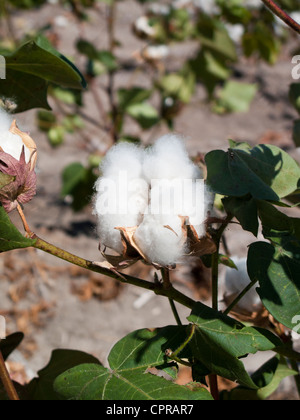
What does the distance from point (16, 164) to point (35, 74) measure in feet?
0.59

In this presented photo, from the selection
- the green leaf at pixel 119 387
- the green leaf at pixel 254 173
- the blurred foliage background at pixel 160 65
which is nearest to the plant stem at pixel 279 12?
the green leaf at pixel 254 173

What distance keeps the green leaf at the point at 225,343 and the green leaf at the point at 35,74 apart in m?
0.33

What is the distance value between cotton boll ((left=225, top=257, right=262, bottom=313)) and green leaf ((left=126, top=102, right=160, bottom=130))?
56.3 inches

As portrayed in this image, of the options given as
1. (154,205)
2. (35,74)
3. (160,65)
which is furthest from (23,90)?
(160,65)

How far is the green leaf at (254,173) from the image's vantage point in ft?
1.84

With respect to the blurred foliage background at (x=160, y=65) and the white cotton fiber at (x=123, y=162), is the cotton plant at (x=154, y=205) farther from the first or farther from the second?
the blurred foliage background at (x=160, y=65)

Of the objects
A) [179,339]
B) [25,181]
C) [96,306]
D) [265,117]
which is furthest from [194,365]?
[265,117]

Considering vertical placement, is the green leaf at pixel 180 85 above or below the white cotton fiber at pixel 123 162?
above

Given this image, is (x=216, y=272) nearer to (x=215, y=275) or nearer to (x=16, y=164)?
(x=215, y=275)

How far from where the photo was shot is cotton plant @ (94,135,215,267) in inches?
21.5

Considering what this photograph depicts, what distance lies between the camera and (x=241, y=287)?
30.1 inches

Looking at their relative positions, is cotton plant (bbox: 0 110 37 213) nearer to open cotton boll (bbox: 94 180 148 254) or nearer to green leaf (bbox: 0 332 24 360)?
open cotton boll (bbox: 94 180 148 254)

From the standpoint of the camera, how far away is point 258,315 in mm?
748
